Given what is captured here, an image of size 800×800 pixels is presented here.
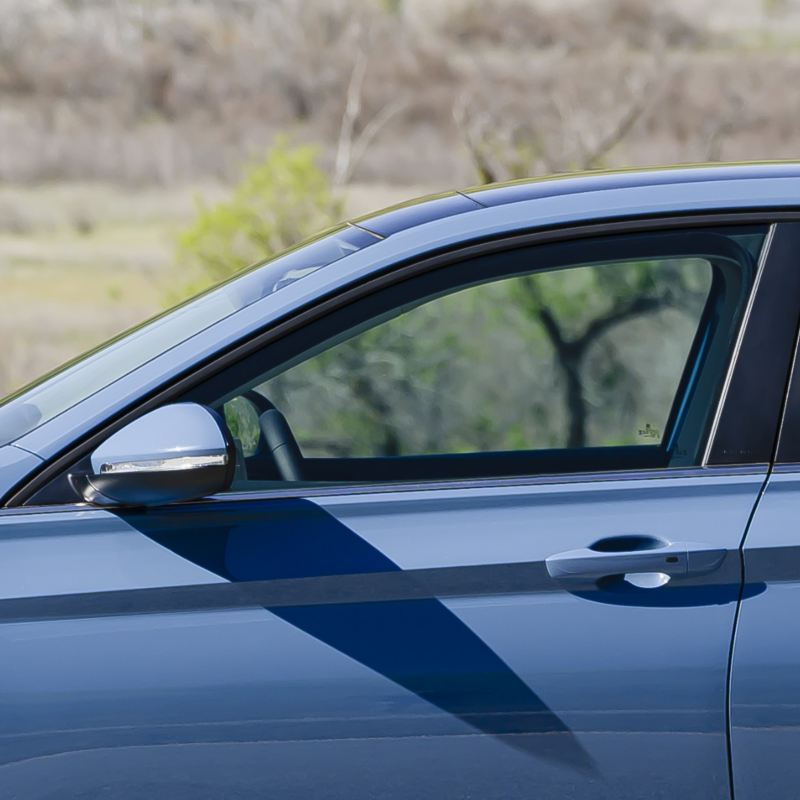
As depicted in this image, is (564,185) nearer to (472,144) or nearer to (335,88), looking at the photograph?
(472,144)

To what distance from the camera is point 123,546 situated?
176 cm

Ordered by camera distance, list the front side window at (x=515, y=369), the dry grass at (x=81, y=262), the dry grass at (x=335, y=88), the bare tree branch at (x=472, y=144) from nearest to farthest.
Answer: the front side window at (x=515, y=369) < the bare tree branch at (x=472, y=144) < the dry grass at (x=81, y=262) < the dry grass at (x=335, y=88)

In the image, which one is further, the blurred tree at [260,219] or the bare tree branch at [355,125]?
the bare tree branch at [355,125]

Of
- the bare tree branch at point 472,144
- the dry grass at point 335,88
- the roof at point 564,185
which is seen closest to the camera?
the roof at point 564,185

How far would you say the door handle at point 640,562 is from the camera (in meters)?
1.72

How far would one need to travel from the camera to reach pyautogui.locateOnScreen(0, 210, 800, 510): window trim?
1.81 metres

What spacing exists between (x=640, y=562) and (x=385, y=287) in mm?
534

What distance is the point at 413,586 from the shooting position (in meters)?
1.73

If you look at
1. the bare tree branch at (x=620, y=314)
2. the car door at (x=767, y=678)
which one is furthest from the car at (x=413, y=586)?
the bare tree branch at (x=620, y=314)

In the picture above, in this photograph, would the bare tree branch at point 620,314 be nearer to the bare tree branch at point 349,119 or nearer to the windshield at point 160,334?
the windshield at point 160,334

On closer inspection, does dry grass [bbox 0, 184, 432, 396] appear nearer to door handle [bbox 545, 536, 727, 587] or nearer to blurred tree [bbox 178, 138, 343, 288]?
blurred tree [bbox 178, 138, 343, 288]

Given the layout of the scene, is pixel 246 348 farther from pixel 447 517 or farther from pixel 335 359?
pixel 335 359

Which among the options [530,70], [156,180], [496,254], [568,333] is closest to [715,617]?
[496,254]

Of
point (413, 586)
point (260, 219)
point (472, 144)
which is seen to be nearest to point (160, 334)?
point (413, 586)
